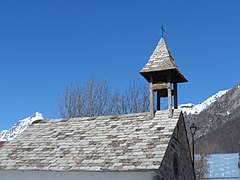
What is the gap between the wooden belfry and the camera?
17.5 metres

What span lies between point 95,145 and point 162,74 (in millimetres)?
5013

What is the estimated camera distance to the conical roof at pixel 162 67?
17.7 meters

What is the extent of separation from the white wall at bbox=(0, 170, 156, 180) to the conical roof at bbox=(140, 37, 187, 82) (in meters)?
6.01

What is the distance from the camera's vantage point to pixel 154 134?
1522 centimetres

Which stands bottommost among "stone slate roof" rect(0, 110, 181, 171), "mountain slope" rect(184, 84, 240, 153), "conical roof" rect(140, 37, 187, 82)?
"mountain slope" rect(184, 84, 240, 153)

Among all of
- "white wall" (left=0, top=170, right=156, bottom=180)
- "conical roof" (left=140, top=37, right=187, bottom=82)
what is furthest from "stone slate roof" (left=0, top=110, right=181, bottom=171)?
"conical roof" (left=140, top=37, right=187, bottom=82)

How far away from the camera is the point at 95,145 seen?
15.8m

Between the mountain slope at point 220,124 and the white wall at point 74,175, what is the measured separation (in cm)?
4387

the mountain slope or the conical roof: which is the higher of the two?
the conical roof

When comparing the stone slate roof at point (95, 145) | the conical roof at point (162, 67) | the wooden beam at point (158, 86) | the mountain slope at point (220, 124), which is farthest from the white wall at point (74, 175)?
the mountain slope at point (220, 124)

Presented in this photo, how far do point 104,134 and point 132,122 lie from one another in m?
1.42

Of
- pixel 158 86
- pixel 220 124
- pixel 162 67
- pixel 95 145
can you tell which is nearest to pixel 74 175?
pixel 95 145

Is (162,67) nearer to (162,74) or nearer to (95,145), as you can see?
(162,74)

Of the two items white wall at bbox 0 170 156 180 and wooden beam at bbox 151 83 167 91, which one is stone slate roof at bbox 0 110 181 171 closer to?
white wall at bbox 0 170 156 180
